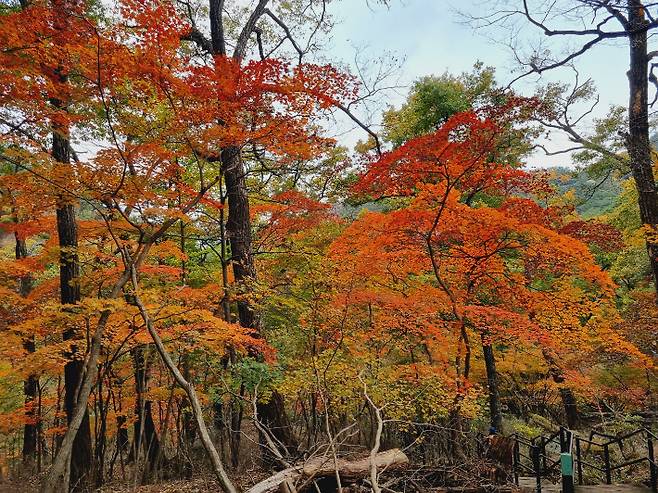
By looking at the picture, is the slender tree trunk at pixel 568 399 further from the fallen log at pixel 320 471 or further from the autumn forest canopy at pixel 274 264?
the fallen log at pixel 320 471

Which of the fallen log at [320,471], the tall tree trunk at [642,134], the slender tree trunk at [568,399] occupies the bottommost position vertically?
the slender tree trunk at [568,399]

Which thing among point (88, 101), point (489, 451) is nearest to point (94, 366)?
point (88, 101)

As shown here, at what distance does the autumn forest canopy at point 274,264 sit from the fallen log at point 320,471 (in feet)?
0.14

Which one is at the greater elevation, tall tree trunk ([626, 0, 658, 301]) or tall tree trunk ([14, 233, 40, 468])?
tall tree trunk ([626, 0, 658, 301])

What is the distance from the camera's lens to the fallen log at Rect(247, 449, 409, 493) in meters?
4.83

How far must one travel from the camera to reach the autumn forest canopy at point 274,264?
22.4ft

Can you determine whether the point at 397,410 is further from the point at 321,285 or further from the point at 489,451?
the point at 321,285

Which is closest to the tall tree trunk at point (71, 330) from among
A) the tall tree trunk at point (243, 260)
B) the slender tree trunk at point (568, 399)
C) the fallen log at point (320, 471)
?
the tall tree trunk at point (243, 260)

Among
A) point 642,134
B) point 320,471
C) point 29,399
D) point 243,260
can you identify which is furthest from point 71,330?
point 642,134

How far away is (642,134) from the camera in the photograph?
8.40m

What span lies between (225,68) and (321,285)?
5066 millimetres

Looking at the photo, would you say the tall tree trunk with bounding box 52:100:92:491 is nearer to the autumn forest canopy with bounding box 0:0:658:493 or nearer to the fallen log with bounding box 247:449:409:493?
the autumn forest canopy with bounding box 0:0:658:493

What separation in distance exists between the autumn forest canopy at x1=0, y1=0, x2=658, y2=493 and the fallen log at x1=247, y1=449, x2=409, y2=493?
4 cm

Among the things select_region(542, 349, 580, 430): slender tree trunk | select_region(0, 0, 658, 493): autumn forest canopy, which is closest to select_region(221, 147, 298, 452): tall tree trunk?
select_region(0, 0, 658, 493): autumn forest canopy
